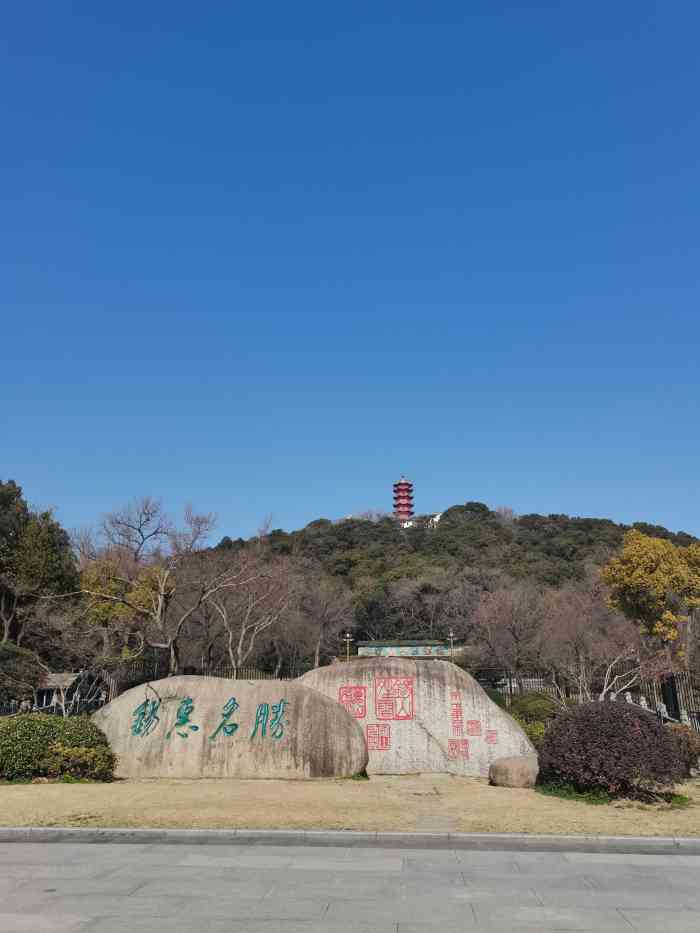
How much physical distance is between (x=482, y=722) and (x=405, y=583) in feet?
113

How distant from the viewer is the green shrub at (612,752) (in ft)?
36.7

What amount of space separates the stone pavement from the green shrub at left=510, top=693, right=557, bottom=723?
1195 centimetres

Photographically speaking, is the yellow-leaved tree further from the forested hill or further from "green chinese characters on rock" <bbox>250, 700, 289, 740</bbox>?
"green chinese characters on rock" <bbox>250, 700, 289, 740</bbox>

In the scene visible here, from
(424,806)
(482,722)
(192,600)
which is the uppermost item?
(192,600)

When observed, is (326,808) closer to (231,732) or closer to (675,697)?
(231,732)

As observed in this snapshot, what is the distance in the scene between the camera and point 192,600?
3662cm

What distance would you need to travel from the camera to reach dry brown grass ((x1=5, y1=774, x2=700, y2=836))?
957 centimetres

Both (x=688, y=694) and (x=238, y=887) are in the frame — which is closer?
(x=238, y=887)

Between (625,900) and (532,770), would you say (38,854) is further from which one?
(532,770)

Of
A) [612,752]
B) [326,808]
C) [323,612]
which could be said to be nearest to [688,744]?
[612,752]

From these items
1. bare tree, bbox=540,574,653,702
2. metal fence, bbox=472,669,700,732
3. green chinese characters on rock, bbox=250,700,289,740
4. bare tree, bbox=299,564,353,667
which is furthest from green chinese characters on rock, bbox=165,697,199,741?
bare tree, bbox=299,564,353,667

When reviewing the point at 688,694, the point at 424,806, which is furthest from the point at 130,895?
the point at 688,694

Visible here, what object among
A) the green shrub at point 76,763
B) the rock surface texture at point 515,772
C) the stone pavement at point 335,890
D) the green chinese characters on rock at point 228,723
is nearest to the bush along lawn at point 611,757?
the rock surface texture at point 515,772

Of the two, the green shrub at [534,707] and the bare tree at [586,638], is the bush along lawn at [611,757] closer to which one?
the green shrub at [534,707]
